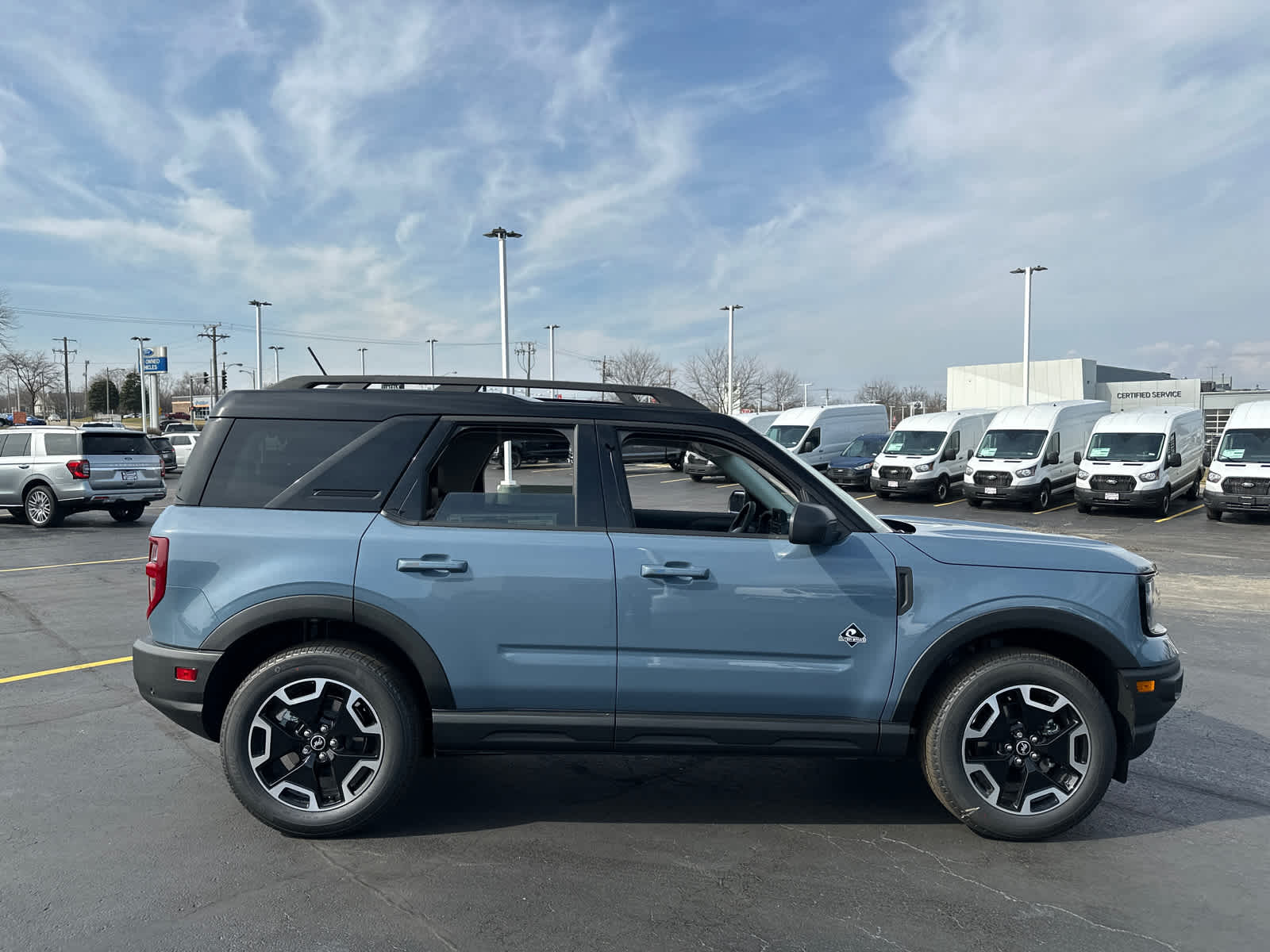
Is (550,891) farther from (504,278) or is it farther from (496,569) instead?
(504,278)

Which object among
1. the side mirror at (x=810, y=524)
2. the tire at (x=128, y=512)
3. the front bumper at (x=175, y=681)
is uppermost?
the side mirror at (x=810, y=524)

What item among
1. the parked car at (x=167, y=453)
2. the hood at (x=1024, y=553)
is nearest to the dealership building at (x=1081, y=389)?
the parked car at (x=167, y=453)

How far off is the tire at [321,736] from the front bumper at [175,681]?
0.15 meters

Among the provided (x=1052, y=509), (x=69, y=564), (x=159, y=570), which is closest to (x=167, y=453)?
(x=69, y=564)

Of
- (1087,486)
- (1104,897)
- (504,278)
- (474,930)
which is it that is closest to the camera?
(474,930)

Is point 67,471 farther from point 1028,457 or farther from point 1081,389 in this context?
point 1081,389

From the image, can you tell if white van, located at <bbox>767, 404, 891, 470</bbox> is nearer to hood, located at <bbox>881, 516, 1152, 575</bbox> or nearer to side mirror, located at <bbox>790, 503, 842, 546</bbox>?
hood, located at <bbox>881, 516, 1152, 575</bbox>

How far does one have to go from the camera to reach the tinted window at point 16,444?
1602 centimetres

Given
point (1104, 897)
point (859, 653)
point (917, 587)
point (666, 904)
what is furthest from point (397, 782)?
point (1104, 897)

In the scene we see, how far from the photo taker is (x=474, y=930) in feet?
9.97

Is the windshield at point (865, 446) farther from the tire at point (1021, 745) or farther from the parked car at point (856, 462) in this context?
the tire at point (1021, 745)

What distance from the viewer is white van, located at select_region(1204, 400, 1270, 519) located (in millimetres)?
17641

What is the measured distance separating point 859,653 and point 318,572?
2284 millimetres

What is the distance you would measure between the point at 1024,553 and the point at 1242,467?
58.1ft
